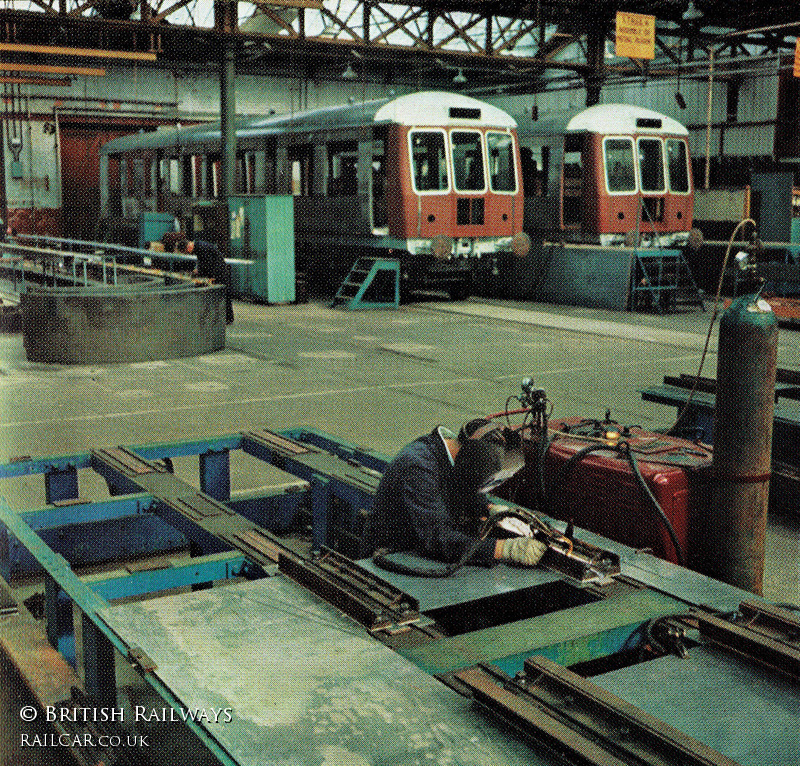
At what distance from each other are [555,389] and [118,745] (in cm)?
816

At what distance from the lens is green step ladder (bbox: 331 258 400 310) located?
62.7 ft

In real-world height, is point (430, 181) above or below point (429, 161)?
below

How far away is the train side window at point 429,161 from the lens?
18.8 meters

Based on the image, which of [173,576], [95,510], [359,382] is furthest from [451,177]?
[173,576]

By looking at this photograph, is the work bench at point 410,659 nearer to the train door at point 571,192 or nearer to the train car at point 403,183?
the train car at point 403,183

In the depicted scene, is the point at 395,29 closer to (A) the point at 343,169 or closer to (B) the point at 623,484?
(A) the point at 343,169

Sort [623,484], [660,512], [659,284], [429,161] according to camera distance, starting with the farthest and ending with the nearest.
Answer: [429,161], [659,284], [623,484], [660,512]

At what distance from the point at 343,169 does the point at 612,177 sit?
548cm

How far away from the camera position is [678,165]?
21.4 metres

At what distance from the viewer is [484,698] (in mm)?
2850

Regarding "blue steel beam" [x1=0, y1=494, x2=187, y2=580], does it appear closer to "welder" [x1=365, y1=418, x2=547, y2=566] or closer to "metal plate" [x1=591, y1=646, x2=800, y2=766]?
"welder" [x1=365, y1=418, x2=547, y2=566]

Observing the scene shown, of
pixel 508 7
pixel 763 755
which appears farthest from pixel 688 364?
pixel 508 7

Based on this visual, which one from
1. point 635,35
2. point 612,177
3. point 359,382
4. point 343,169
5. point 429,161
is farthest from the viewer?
point 612,177

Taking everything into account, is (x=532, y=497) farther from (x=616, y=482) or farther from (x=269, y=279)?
(x=269, y=279)
